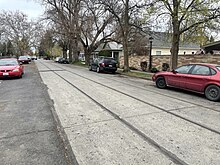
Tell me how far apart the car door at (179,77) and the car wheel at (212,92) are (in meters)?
1.25

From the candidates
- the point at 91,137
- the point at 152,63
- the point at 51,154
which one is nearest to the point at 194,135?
the point at 91,137

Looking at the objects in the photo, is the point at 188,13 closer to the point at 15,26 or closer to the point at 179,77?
the point at 179,77

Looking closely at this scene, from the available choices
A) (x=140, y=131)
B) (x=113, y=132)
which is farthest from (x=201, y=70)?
(x=113, y=132)

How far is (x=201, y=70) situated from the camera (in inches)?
315

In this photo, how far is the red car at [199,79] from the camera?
287 inches

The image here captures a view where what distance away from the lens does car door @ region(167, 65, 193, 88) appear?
8.61 m

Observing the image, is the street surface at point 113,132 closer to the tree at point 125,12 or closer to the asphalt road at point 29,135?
the asphalt road at point 29,135

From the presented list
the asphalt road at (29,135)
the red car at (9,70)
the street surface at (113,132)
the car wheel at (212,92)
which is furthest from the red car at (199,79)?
the red car at (9,70)

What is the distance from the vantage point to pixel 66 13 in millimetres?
30625

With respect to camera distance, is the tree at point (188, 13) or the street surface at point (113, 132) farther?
the tree at point (188, 13)

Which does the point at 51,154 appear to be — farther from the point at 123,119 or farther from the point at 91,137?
the point at 123,119

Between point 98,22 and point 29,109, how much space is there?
22.9 m

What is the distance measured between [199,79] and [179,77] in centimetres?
112

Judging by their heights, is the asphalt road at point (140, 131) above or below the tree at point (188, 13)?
below
